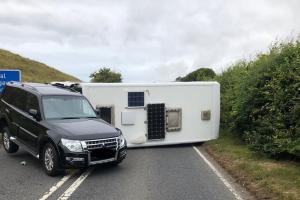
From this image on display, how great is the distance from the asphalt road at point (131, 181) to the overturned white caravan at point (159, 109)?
244 centimetres

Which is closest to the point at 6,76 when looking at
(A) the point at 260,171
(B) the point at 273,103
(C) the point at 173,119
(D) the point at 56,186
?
(C) the point at 173,119

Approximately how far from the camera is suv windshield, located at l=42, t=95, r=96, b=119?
491 inches

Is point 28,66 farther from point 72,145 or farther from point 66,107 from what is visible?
point 72,145

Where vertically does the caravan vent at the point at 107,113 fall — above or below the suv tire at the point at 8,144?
above

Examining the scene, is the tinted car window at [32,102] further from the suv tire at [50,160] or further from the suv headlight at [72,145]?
the suv headlight at [72,145]

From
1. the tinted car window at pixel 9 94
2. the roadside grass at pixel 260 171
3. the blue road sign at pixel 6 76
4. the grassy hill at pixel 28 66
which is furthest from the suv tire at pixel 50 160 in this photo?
the grassy hill at pixel 28 66

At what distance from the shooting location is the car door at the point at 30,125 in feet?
39.8

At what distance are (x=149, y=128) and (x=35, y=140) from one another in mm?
5465

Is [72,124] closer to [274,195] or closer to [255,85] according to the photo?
[274,195]

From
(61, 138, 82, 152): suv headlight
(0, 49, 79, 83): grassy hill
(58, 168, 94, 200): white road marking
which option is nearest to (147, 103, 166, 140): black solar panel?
(58, 168, 94, 200): white road marking

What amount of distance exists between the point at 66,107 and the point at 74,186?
130 inches

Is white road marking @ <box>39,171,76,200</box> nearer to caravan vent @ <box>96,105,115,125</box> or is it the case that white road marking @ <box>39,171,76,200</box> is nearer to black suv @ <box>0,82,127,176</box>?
black suv @ <box>0,82,127,176</box>

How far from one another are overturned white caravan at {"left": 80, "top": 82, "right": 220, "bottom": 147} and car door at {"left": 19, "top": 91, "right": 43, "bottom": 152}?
10.1 ft

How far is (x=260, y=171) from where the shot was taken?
441 inches
